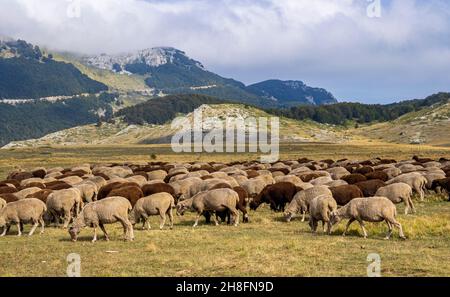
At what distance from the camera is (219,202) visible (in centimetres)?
2397

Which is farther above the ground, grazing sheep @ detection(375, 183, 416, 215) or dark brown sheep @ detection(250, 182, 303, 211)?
grazing sheep @ detection(375, 183, 416, 215)

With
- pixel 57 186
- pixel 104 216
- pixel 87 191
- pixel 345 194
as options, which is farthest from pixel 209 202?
pixel 57 186

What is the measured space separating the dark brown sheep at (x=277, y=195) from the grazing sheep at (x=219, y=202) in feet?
14.6

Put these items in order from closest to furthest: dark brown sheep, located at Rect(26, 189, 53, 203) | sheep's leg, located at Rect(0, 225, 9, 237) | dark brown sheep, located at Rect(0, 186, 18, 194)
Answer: sheep's leg, located at Rect(0, 225, 9, 237)
dark brown sheep, located at Rect(26, 189, 53, 203)
dark brown sheep, located at Rect(0, 186, 18, 194)

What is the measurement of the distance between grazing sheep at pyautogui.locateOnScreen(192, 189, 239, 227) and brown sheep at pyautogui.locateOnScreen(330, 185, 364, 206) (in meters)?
4.40

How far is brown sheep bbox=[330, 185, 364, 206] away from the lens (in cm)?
2412

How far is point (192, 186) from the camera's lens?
30297mm

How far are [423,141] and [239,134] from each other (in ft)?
174

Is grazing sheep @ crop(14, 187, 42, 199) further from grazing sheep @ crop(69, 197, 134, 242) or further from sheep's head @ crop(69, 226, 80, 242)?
grazing sheep @ crop(69, 197, 134, 242)

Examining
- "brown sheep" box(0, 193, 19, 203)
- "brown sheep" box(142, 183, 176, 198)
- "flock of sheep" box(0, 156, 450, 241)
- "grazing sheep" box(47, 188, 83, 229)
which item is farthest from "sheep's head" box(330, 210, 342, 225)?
"brown sheep" box(0, 193, 19, 203)

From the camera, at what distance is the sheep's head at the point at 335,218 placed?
66.6ft
